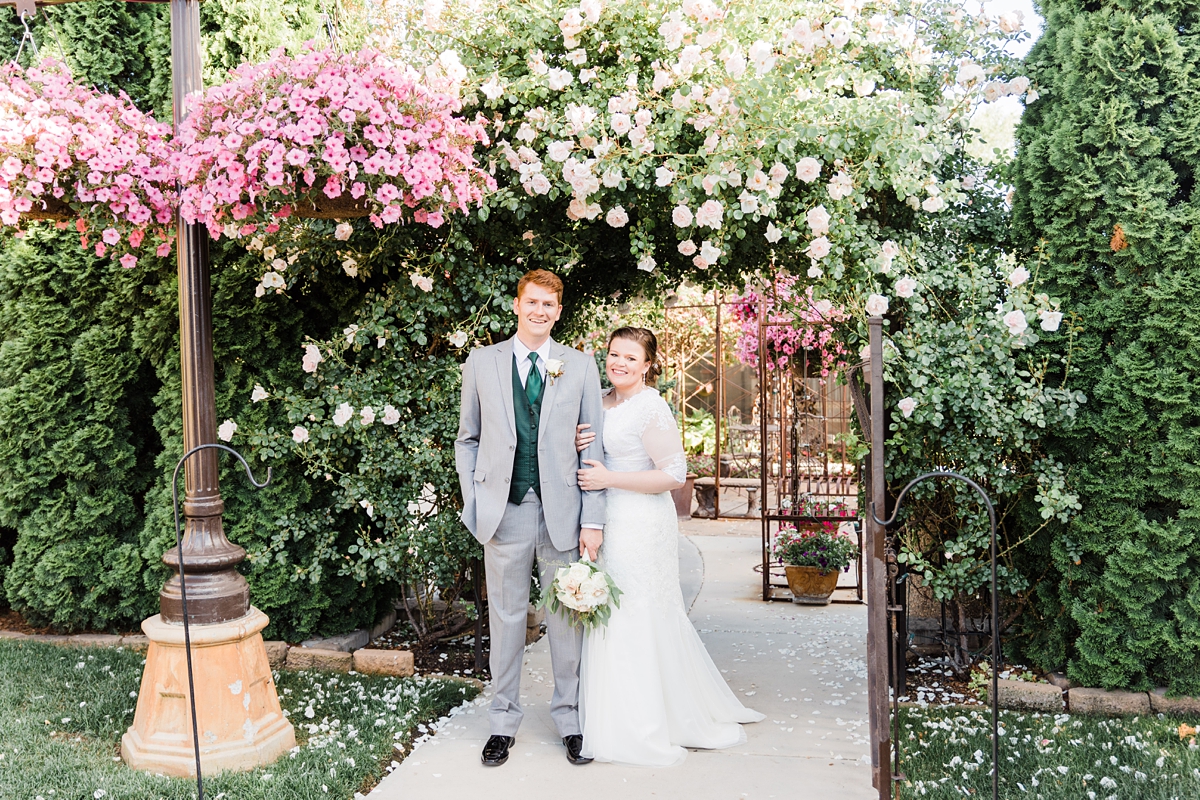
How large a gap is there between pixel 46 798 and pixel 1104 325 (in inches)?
166

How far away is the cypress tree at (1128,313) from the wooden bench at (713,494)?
5.92 meters

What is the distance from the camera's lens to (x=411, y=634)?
15.5 feet

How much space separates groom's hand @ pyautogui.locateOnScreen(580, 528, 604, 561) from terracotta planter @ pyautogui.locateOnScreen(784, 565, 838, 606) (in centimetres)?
295

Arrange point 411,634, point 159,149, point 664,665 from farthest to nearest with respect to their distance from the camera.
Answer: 1. point 411,634
2. point 664,665
3. point 159,149

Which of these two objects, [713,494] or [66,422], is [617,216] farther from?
[713,494]

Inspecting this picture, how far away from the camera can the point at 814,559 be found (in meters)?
5.87

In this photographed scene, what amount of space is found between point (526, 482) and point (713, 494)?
669 centimetres

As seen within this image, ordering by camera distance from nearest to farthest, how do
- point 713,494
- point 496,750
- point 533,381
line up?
point 496,750 → point 533,381 → point 713,494

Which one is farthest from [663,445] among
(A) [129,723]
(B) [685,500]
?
(B) [685,500]

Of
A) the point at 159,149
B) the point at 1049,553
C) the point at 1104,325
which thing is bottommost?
the point at 1049,553

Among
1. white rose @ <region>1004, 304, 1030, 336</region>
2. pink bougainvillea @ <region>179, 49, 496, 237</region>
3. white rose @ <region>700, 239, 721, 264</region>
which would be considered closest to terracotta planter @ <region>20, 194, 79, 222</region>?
pink bougainvillea @ <region>179, 49, 496, 237</region>

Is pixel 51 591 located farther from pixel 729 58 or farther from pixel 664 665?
pixel 729 58

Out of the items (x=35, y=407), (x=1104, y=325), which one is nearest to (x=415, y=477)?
(x=35, y=407)

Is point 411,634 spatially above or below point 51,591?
below
